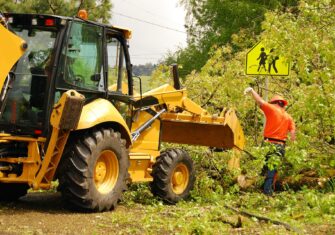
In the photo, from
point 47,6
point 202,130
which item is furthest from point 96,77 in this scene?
point 47,6

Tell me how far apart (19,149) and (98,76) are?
1565mm

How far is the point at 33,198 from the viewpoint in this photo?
9820 mm

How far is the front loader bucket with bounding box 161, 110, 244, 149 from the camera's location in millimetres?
10953

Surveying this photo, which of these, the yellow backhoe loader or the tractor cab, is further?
the tractor cab

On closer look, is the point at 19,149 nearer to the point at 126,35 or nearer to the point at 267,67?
the point at 126,35

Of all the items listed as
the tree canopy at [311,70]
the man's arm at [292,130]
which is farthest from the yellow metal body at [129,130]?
the tree canopy at [311,70]

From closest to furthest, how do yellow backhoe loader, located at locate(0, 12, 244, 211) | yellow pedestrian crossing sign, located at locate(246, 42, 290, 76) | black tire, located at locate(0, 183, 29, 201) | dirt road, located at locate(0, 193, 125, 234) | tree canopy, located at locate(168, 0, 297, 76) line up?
dirt road, located at locate(0, 193, 125, 234)
yellow backhoe loader, located at locate(0, 12, 244, 211)
black tire, located at locate(0, 183, 29, 201)
yellow pedestrian crossing sign, located at locate(246, 42, 290, 76)
tree canopy, located at locate(168, 0, 297, 76)

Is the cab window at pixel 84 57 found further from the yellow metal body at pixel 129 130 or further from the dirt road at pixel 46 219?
the dirt road at pixel 46 219

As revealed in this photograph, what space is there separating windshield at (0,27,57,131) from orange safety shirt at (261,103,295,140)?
427cm

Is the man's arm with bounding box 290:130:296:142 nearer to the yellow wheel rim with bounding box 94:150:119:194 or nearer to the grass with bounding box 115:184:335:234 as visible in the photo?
the grass with bounding box 115:184:335:234

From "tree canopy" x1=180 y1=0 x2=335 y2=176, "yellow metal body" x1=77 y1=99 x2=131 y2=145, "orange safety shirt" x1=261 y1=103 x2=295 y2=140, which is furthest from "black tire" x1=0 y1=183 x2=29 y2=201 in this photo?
"orange safety shirt" x1=261 y1=103 x2=295 y2=140

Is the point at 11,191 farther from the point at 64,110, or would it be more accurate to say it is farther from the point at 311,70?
the point at 311,70

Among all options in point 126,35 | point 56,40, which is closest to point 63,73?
point 56,40

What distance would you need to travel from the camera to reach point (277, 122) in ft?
34.8
